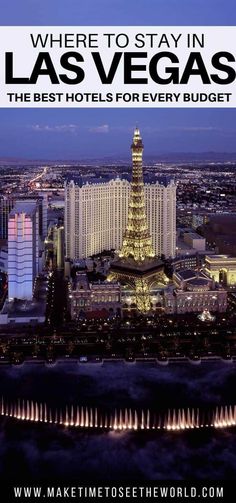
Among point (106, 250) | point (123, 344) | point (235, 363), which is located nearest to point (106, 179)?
point (106, 250)

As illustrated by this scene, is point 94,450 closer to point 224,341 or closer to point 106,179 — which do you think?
point 224,341

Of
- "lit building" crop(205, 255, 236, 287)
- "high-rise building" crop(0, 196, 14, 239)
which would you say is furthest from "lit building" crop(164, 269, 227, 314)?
"high-rise building" crop(0, 196, 14, 239)

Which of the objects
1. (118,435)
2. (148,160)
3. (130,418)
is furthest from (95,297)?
(148,160)

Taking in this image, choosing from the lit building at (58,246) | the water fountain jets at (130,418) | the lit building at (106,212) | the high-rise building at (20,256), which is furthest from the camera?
the lit building at (58,246)

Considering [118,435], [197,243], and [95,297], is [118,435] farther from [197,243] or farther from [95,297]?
[197,243]

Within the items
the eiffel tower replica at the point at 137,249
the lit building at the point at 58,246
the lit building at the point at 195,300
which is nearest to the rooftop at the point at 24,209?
the lit building at the point at 58,246

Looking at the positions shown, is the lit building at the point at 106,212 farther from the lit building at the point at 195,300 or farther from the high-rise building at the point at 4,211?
the lit building at the point at 195,300
